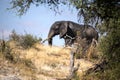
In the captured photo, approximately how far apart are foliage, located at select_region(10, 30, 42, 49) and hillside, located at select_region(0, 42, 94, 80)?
522 millimetres

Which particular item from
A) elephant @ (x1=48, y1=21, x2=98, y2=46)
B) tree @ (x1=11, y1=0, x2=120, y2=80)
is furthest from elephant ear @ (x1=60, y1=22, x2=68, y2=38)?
tree @ (x1=11, y1=0, x2=120, y2=80)

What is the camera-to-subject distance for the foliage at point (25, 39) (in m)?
24.3

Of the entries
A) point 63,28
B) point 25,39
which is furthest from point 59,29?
point 25,39

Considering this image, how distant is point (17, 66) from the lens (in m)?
17.4

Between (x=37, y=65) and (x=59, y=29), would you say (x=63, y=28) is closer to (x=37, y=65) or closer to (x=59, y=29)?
(x=59, y=29)

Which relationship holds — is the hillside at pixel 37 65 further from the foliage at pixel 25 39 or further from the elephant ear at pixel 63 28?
the elephant ear at pixel 63 28

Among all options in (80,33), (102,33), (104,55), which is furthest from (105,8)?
(80,33)

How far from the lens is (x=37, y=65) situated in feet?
62.6

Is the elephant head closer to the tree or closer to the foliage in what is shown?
the foliage

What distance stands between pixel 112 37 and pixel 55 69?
167 inches

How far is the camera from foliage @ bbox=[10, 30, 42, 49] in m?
24.3

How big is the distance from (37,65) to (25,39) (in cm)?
612

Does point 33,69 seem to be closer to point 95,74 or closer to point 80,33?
point 95,74

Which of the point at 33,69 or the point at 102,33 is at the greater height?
the point at 102,33
